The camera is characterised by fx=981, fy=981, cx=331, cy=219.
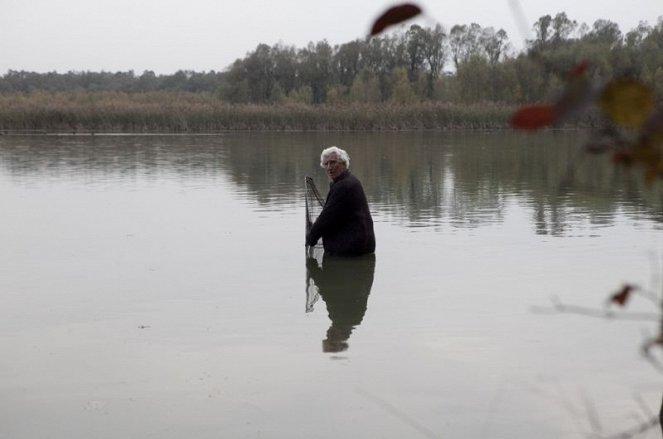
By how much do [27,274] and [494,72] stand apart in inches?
2033

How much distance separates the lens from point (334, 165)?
9.03 meters

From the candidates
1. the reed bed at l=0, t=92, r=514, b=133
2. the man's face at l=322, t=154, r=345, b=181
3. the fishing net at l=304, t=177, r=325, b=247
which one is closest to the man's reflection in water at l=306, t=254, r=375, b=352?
the fishing net at l=304, t=177, r=325, b=247

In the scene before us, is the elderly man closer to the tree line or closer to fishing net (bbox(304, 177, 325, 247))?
fishing net (bbox(304, 177, 325, 247))

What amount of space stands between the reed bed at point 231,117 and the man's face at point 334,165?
34.6 meters

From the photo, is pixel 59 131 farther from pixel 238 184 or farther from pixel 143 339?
pixel 143 339

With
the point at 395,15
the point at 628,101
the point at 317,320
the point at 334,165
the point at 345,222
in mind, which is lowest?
the point at 317,320

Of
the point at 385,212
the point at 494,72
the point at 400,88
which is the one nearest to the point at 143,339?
the point at 385,212

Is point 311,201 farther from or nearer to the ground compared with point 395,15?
nearer to the ground

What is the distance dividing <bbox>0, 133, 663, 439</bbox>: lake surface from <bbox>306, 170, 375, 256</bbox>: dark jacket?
0.23m

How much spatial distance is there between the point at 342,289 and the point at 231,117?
1438 inches

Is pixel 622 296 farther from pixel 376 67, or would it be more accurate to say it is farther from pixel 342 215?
pixel 376 67

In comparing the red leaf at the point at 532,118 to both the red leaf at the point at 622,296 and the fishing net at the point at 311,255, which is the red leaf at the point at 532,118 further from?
the fishing net at the point at 311,255

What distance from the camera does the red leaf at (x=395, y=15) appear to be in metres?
1.32

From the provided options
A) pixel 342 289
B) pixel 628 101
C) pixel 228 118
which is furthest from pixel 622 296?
pixel 228 118
